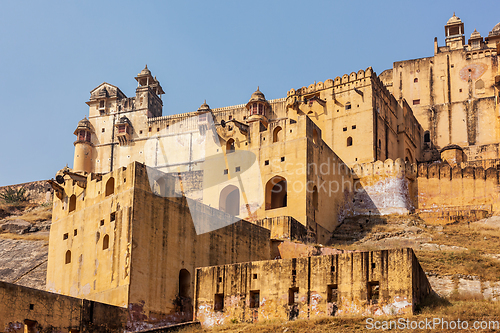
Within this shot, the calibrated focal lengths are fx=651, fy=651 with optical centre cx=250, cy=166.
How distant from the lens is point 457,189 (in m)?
32.3

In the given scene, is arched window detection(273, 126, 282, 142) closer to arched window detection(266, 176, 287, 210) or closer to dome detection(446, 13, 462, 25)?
arched window detection(266, 176, 287, 210)

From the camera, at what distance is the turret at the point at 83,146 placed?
49688 millimetres

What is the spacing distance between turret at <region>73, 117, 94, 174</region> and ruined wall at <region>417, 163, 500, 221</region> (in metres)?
26.7

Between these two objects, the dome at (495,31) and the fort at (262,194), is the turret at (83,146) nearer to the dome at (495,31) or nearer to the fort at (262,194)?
the fort at (262,194)

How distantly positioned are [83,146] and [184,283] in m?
30.5

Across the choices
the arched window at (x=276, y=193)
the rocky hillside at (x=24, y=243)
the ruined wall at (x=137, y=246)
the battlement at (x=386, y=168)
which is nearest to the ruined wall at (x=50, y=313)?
the ruined wall at (x=137, y=246)

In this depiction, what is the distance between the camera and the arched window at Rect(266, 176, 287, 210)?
3044cm

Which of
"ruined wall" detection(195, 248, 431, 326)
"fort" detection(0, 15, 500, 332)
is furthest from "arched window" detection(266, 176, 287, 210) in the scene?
"ruined wall" detection(195, 248, 431, 326)

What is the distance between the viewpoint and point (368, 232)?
30.8 meters

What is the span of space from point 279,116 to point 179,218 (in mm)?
23595

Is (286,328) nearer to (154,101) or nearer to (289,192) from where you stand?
(289,192)

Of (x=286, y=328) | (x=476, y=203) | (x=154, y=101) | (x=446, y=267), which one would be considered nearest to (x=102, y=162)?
(x=154, y=101)

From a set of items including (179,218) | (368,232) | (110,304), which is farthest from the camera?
(368,232)

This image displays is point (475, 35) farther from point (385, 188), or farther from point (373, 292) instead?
point (373, 292)
